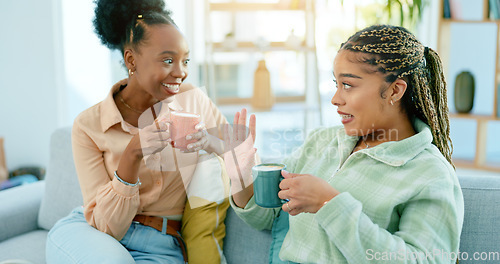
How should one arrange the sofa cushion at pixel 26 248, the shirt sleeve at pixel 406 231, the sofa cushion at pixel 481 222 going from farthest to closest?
the sofa cushion at pixel 26 248, the sofa cushion at pixel 481 222, the shirt sleeve at pixel 406 231

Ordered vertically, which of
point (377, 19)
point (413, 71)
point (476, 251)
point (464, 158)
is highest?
point (377, 19)

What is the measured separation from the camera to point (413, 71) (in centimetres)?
120

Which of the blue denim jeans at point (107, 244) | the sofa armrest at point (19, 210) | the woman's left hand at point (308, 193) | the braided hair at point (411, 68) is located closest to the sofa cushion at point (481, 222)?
the braided hair at point (411, 68)

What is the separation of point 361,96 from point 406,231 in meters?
0.36

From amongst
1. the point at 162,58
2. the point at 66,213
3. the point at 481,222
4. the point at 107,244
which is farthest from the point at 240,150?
the point at 66,213

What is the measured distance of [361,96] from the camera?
1.18 metres

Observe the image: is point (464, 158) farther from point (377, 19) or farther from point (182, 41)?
point (182, 41)

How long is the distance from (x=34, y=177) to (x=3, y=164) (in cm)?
23

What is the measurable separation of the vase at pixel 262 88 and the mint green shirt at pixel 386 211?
201 centimetres

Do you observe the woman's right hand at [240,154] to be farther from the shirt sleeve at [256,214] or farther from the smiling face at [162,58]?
the smiling face at [162,58]

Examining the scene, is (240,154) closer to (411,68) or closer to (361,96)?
(361,96)

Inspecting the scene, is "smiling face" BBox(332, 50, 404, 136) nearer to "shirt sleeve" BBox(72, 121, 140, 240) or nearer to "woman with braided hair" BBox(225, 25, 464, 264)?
"woman with braided hair" BBox(225, 25, 464, 264)

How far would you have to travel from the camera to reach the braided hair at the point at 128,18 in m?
1.35

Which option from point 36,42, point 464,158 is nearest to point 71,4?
point 36,42
